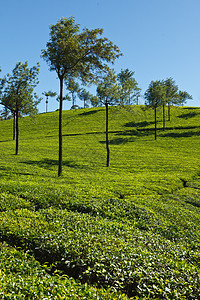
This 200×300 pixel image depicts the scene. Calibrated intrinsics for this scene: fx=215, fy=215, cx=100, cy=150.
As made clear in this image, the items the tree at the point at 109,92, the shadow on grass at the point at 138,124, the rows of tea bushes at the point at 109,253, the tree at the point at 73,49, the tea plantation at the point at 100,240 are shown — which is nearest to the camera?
the tea plantation at the point at 100,240

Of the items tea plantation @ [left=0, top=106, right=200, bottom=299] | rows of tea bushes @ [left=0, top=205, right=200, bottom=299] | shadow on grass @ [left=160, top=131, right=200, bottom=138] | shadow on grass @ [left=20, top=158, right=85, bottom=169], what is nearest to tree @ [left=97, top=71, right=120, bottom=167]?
shadow on grass @ [left=20, top=158, right=85, bottom=169]

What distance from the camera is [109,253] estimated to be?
10859 mm

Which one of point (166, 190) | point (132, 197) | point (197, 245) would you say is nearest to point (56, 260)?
point (197, 245)

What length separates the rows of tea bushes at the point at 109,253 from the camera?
378 inches

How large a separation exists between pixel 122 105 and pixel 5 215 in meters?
33.5

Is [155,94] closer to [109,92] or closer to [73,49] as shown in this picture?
[109,92]

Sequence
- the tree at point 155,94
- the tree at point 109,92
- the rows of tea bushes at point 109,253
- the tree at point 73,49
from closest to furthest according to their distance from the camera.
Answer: the rows of tea bushes at point 109,253 < the tree at point 73,49 < the tree at point 109,92 < the tree at point 155,94

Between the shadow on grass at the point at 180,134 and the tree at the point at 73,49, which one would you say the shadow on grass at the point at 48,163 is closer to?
the tree at the point at 73,49

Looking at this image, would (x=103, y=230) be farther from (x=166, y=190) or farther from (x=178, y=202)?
(x=166, y=190)

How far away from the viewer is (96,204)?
1803 cm

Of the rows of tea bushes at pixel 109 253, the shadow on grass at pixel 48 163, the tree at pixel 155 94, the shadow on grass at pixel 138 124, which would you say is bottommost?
the rows of tea bushes at pixel 109 253

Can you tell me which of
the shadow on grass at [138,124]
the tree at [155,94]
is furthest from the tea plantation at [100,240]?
the shadow on grass at [138,124]

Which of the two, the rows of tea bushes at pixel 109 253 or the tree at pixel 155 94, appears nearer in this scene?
the rows of tea bushes at pixel 109 253

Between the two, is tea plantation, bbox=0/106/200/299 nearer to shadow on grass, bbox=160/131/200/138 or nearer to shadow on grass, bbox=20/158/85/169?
shadow on grass, bbox=20/158/85/169
